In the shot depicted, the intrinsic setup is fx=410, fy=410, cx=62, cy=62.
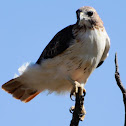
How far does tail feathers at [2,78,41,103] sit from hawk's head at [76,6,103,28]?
6.54 feet

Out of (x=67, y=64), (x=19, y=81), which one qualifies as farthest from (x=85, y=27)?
(x=19, y=81)

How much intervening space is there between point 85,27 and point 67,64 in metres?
0.68

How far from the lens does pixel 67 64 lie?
6.80m

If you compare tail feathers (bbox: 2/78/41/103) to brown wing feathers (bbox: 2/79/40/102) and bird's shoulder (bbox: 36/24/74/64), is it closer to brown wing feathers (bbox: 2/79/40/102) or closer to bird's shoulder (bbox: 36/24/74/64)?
brown wing feathers (bbox: 2/79/40/102)

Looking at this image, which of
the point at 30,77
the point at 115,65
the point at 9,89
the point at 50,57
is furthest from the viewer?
the point at 9,89

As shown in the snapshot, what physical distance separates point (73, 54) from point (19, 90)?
1.88m

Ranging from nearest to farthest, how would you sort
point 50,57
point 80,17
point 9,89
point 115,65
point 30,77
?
point 115,65 → point 80,17 → point 50,57 → point 30,77 → point 9,89

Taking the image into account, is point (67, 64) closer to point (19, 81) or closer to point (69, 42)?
point (69, 42)

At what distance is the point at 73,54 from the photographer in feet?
22.1

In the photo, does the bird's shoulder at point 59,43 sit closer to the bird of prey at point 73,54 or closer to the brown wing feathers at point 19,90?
the bird of prey at point 73,54

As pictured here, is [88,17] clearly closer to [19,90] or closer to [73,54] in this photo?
[73,54]

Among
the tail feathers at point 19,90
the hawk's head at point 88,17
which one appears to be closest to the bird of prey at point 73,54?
the hawk's head at point 88,17

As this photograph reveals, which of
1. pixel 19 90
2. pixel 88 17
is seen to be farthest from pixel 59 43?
pixel 19 90

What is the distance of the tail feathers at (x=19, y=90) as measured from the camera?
803 cm
